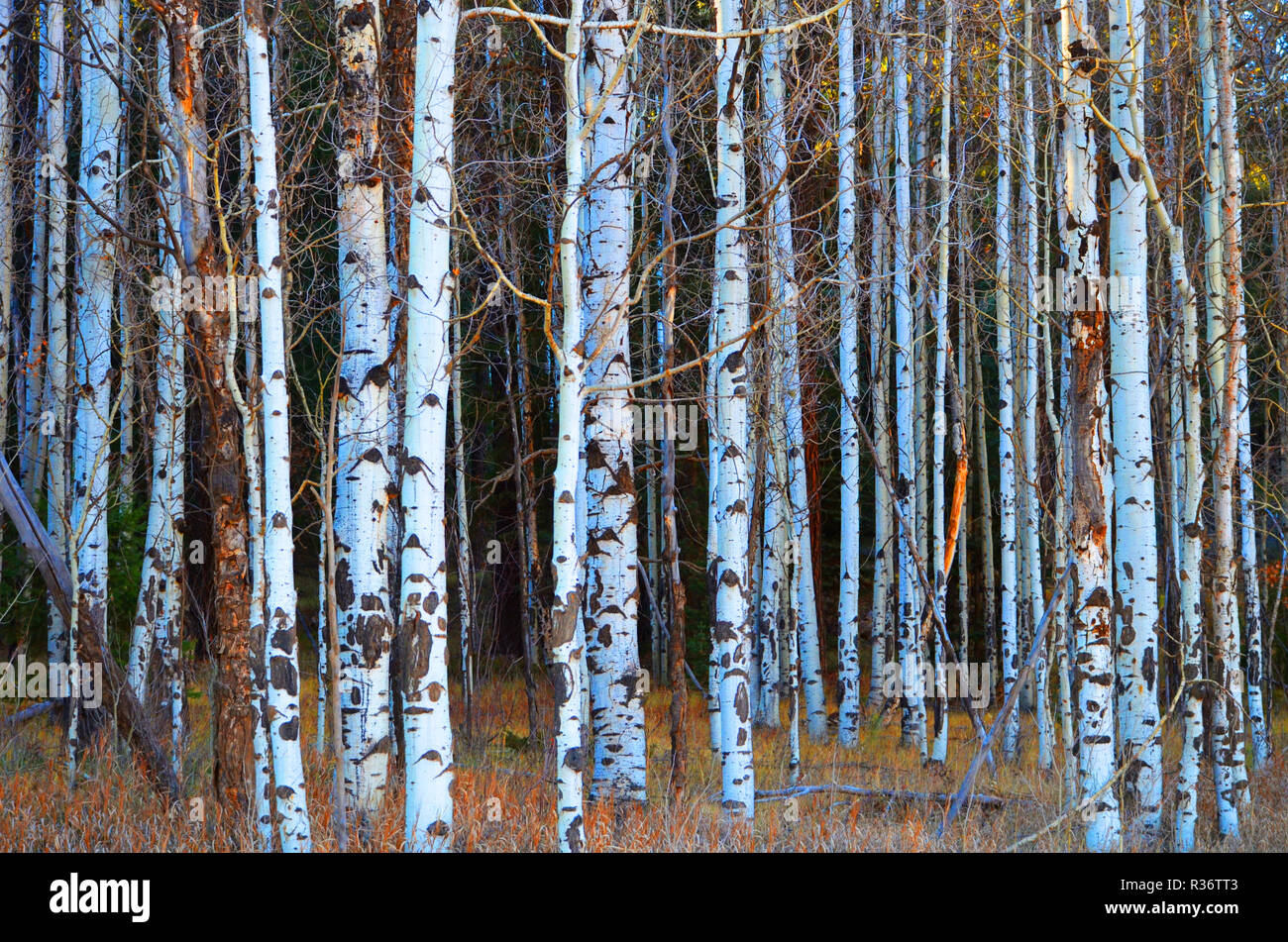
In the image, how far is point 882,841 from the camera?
687 centimetres

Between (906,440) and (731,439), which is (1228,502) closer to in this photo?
(731,439)

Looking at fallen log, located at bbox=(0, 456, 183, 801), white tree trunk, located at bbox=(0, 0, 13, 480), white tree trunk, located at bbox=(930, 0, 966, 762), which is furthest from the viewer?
white tree trunk, located at bbox=(930, 0, 966, 762)

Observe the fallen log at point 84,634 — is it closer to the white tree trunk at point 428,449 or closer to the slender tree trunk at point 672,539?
the white tree trunk at point 428,449

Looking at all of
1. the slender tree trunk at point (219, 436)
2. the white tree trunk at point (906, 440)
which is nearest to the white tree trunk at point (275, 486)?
the slender tree trunk at point (219, 436)

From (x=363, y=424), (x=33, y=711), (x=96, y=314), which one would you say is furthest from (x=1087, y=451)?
(x=33, y=711)

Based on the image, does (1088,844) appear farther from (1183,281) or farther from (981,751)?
(1183,281)

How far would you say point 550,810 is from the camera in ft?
23.3

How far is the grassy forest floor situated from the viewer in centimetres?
628

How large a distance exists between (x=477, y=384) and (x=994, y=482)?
11.8 meters

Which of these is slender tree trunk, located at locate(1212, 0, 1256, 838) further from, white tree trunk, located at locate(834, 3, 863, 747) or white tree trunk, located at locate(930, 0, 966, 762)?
white tree trunk, located at locate(834, 3, 863, 747)

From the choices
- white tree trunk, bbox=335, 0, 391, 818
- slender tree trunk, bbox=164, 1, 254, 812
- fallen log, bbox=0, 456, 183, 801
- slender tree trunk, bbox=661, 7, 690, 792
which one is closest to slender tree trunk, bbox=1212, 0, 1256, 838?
slender tree trunk, bbox=661, 7, 690, 792

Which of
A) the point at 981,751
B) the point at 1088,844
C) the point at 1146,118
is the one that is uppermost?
the point at 1146,118

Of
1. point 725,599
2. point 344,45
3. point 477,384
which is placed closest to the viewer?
point 725,599

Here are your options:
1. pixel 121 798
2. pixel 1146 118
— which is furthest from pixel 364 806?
pixel 1146 118
